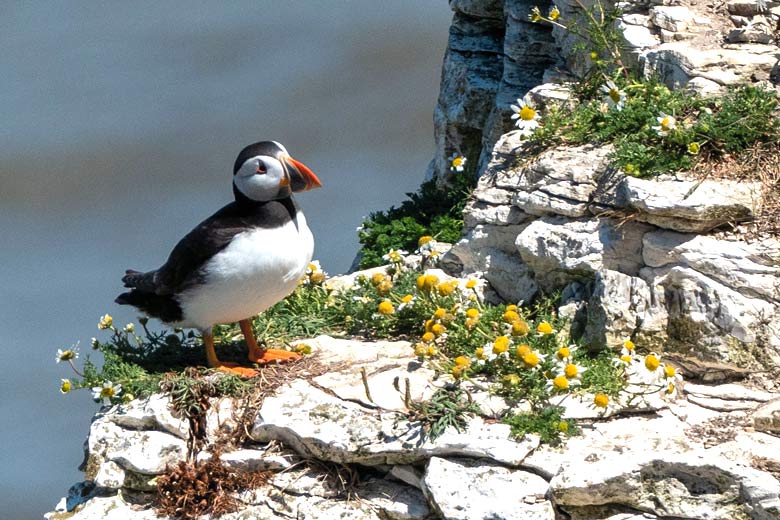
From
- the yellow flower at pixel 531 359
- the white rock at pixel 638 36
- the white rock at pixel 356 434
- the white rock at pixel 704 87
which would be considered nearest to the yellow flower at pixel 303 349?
the white rock at pixel 356 434

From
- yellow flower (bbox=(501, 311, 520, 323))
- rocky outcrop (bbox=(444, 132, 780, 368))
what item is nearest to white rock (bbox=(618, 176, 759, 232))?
rocky outcrop (bbox=(444, 132, 780, 368))

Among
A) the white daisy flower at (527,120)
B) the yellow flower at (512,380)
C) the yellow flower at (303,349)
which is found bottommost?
the yellow flower at (512,380)

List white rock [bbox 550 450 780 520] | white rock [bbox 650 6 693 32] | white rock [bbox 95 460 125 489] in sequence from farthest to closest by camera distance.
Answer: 1. white rock [bbox 650 6 693 32]
2. white rock [bbox 95 460 125 489]
3. white rock [bbox 550 450 780 520]

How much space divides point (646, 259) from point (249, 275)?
7.59 feet

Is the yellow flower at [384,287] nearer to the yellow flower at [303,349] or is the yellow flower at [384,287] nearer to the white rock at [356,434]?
the yellow flower at [303,349]

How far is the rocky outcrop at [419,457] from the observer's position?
219 inches

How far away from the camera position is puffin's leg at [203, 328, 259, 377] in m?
6.60

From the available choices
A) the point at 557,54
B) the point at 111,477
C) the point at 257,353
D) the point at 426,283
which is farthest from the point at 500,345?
the point at 557,54

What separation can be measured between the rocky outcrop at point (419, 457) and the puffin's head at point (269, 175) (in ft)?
3.54

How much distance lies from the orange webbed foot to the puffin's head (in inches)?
38.4

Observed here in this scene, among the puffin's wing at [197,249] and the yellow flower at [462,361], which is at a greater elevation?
the puffin's wing at [197,249]

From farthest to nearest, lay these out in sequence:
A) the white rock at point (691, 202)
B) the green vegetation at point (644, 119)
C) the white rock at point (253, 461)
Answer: the green vegetation at point (644, 119), the white rock at point (691, 202), the white rock at point (253, 461)

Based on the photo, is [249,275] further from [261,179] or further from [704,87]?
[704,87]

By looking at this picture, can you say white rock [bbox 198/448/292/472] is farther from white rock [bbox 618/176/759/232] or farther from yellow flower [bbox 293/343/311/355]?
white rock [bbox 618/176/759/232]
